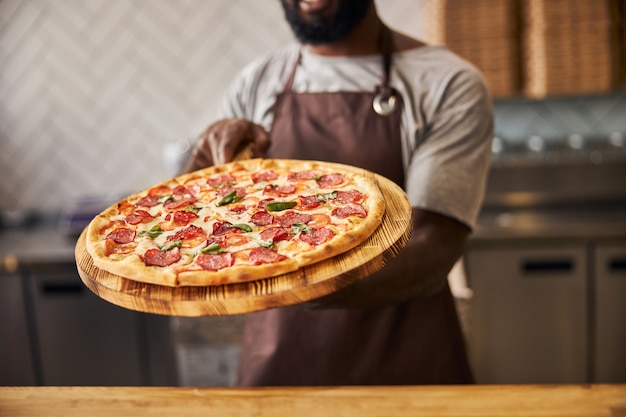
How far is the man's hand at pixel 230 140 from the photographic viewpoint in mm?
1329

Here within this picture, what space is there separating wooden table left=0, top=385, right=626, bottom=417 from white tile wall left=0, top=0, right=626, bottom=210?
237 cm

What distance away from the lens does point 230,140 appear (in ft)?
4.34

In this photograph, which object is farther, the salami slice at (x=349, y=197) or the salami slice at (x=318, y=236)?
the salami slice at (x=349, y=197)

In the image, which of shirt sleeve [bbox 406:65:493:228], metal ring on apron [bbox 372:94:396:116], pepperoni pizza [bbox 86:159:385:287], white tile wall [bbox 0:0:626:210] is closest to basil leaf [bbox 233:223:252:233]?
pepperoni pizza [bbox 86:159:385:287]

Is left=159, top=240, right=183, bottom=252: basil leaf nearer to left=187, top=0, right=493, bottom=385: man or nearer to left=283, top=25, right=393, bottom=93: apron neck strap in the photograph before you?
left=187, top=0, right=493, bottom=385: man

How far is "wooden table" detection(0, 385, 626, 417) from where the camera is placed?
40.8 inches

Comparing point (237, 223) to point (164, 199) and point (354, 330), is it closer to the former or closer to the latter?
point (164, 199)

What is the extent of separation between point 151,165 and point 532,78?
1.92 m

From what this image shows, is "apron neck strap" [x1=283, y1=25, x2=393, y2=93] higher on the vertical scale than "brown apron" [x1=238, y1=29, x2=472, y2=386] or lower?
higher

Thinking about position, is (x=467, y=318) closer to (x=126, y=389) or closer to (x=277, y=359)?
(x=277, y=359)

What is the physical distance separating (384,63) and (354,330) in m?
0.62

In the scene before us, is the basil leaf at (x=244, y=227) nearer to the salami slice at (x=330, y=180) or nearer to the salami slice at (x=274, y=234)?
the salami slice at (x=274, y=234)

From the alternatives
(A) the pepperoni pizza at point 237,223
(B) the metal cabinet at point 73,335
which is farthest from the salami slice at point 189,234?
(B) the metal cabinet at point 73,335

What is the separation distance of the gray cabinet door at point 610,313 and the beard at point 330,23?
64.0 inches
